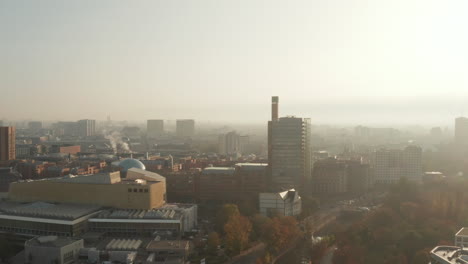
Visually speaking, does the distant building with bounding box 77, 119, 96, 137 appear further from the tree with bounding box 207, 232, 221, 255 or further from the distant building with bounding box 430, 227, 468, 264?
the distant building with bounding box 430, 227, 468, 264

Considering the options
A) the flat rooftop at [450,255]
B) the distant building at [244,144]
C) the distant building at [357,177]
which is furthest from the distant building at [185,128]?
the flat rooftop at [450,255]

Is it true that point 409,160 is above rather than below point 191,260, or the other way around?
above

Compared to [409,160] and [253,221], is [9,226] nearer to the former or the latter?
[253,221]

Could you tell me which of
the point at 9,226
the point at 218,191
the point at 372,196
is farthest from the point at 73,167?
the point at 372,196

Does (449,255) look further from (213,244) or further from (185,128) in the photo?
(185,128)

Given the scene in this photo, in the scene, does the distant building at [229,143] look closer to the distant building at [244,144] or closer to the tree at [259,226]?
the distant building at [244,144]

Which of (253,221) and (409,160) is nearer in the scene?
(253,221)
